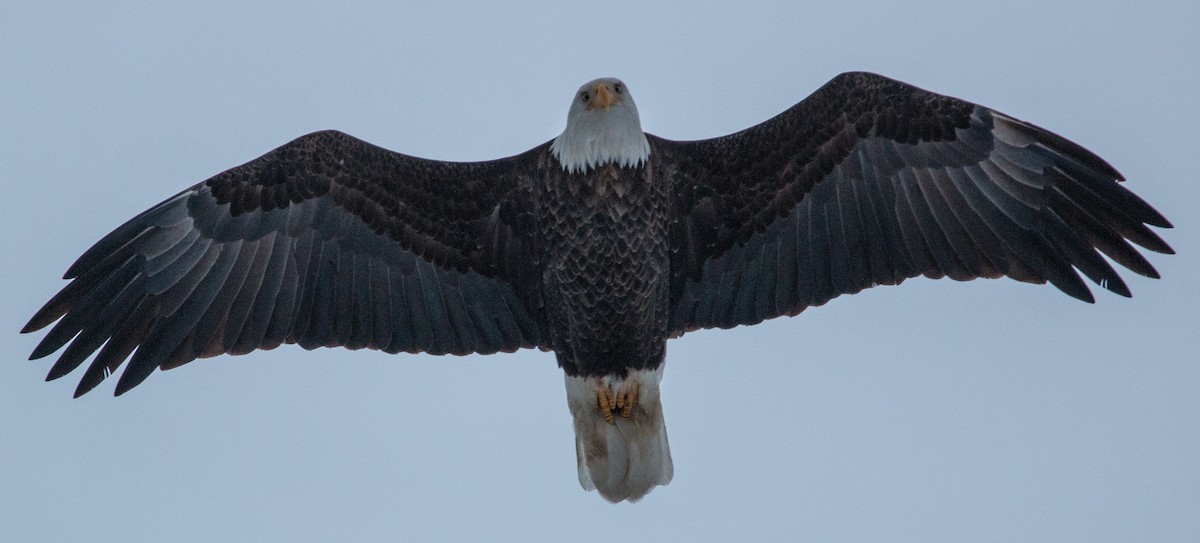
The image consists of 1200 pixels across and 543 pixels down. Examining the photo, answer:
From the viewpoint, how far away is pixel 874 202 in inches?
358

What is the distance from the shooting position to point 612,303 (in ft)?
29.2

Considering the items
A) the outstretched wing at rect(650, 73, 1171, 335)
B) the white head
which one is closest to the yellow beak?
the white head

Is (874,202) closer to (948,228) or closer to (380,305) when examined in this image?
(948,228)

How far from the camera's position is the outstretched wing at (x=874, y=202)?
A: 8.77 meters

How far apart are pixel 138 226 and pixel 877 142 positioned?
4.20 metres

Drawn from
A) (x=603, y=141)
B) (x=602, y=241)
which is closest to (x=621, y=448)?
(x=602, y=241)

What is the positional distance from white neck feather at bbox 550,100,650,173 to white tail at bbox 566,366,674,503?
1.35 m

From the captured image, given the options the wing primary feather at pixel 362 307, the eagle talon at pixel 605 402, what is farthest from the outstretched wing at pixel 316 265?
the eagle talon at pixel 605 402

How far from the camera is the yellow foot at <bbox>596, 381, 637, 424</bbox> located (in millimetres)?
9273

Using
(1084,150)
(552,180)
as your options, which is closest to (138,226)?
(552,180)

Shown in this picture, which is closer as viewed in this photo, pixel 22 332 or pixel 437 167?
pixel 22 332

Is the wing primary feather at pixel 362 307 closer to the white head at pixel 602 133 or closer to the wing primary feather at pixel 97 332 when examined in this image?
the wing primary feather at pixel 97 332

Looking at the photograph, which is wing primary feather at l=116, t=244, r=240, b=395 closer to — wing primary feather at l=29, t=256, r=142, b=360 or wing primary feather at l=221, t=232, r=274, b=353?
wing primary feather at l=221, t=232, r=274, b=353

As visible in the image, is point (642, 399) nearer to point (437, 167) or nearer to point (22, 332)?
point (437, 167)
